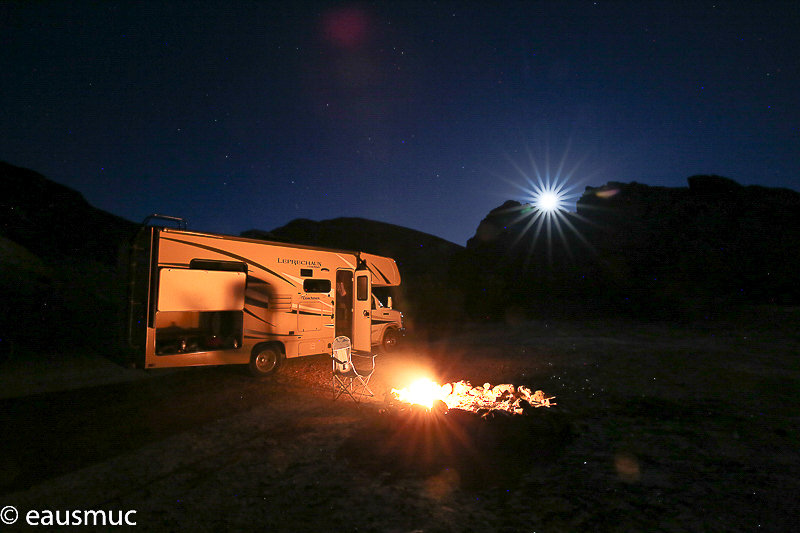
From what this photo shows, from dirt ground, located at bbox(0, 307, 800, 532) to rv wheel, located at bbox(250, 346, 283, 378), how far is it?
358 mm

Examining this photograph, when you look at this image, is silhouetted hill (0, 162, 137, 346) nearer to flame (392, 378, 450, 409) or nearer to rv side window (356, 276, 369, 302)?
rv side window (356, 276, 369, 302)

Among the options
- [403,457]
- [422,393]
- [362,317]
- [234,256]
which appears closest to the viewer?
[403,457]

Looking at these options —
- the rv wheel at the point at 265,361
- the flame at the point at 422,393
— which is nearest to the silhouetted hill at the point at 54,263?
the rv wheel at the point at 265,361

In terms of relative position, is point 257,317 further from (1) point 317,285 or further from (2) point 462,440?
(2) point 462,440

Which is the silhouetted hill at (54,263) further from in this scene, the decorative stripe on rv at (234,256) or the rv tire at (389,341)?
the rv tire at (389,341)

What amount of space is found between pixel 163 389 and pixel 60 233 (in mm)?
35930

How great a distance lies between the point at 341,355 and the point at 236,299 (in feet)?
9.68

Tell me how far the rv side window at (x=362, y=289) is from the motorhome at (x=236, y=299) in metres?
0.03

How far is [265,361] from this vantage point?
9.41m

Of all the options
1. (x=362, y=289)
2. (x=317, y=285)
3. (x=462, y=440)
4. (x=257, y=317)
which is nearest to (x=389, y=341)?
(x=362, y=289)

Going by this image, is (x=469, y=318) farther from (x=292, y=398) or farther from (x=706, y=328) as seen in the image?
(x=292, y=398)

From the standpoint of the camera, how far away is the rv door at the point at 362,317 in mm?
11234

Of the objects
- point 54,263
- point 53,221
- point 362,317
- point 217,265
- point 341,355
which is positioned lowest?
point 341,355

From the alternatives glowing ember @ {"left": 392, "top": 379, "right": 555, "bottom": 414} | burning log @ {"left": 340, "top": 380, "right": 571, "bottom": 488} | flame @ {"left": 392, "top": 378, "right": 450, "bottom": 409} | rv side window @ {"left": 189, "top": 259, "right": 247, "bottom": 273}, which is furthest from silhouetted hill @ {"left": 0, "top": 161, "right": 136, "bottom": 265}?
burning log @ {"left": 340, "top": 380, "right": 571, "bottom": 488}
